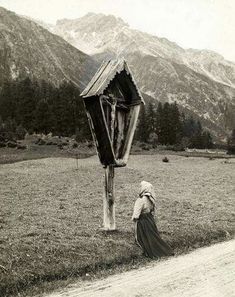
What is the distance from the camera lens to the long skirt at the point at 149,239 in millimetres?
12727

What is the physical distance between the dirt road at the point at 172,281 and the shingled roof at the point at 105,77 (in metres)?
5.04

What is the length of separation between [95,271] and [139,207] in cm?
268

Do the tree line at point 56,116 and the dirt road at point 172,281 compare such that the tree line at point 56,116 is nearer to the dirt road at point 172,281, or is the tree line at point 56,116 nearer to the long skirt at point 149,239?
the long skirt at point 149,239

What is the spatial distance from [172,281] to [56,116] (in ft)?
254

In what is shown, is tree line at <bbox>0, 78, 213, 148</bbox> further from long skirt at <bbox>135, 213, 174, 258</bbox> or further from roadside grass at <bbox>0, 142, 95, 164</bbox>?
long skirt at <bbox>135, 213, 174, 258</bbox>

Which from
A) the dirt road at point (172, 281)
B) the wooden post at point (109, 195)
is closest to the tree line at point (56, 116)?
the wooden post at point (109, 195)

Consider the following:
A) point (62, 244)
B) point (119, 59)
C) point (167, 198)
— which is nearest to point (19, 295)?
point (62, 244)

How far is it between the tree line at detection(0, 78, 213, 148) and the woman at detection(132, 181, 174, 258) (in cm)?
5813

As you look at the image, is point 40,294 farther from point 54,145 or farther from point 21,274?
point 54,145

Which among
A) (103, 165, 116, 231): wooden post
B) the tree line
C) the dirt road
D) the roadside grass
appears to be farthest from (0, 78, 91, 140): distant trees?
the dirt road

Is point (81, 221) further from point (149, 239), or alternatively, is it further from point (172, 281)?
point (172, 281)

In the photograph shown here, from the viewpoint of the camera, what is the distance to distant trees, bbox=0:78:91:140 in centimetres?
8469

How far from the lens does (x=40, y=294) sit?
30.7ft

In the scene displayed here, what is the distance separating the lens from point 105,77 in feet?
43.2
